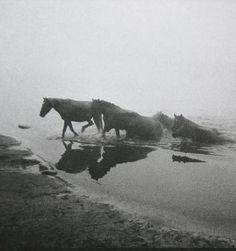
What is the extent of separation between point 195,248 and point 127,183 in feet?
10.8

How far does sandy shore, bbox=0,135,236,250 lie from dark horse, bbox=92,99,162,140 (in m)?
8.45

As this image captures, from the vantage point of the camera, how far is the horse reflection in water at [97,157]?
29.0 ft

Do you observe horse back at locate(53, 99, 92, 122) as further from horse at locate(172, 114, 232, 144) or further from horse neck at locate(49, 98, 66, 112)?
horse at locate(172, 114, 232, 144)

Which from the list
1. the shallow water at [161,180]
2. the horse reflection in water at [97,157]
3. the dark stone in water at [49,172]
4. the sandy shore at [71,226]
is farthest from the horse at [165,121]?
the sandy shore at [71,226]

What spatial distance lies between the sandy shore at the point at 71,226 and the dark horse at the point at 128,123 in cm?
845

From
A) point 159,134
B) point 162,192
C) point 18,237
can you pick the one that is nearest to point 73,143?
point 159,134

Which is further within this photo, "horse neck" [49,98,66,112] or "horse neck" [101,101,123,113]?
"horse neck" [49,98,66,112]

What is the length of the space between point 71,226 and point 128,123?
10224mm

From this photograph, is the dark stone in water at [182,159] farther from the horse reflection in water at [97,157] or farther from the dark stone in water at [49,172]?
the dark stone in water at [49,172]

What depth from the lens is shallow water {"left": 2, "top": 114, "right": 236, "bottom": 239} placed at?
5.51 meters

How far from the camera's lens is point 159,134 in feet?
50.9

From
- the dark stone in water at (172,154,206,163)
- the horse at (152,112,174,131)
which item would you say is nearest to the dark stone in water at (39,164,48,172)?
the dark stone in water at (172,154,206,163)

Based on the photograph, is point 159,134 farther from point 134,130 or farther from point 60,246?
point 60,246

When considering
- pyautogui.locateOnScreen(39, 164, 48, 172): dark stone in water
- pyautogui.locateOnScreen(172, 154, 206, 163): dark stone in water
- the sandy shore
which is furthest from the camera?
pyautogui.locateOnScreen(172, 154, 206, 163): dark stone in water
